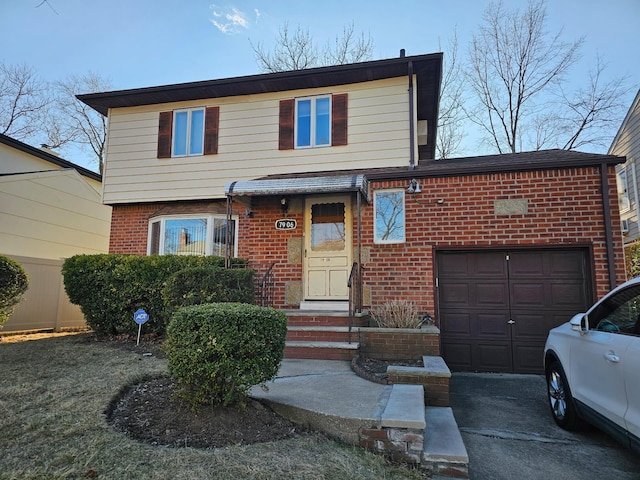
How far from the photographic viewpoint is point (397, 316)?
632cm

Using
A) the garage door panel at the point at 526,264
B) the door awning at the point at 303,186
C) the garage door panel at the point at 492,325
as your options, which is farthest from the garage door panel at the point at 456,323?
the door awning at the point at 303,186

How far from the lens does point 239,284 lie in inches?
277

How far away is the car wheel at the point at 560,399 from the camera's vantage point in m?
4.10

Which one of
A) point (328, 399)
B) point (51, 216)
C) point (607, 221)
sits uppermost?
point (51, 216)

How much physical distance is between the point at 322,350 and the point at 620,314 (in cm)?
391

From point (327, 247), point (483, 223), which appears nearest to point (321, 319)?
point (327, 247)

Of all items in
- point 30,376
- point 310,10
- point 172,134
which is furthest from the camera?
point 172,134

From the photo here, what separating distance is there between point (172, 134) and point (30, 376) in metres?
6.69

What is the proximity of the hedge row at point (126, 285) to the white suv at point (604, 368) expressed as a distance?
15.8ft

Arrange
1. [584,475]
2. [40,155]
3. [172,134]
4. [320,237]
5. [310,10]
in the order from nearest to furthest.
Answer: [584,475]
[310,10]
[320,237]
[172,134]
[40,155]

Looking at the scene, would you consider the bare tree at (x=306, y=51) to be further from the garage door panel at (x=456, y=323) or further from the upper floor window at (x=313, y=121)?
the garage door panel at (x=456, y=323)

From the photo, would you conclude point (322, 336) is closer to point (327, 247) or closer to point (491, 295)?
point (327, 247)

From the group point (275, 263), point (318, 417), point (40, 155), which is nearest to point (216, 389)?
point (318, 417)

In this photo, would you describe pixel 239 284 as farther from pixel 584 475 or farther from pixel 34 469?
pixel 584 475
